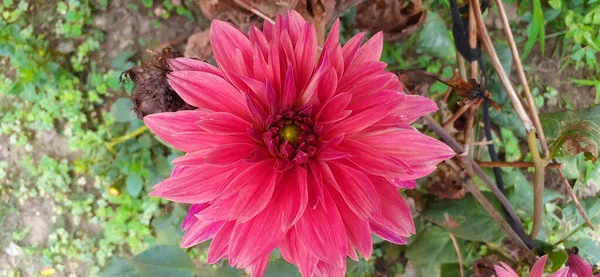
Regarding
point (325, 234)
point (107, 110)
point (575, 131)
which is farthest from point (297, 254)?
point (107, 110)

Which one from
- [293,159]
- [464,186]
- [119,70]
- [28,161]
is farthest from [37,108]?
[464,186]

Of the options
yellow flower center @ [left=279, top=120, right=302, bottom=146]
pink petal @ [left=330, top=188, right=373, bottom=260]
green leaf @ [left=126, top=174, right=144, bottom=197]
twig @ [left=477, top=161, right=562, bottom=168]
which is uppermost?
yellow flower center @ [left=279, top=120, right=302, bottom=146]

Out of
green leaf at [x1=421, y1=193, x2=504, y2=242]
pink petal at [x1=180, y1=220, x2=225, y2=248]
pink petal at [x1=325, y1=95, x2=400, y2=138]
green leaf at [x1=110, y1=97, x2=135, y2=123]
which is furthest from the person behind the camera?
green leaf at [x1=110, y1=97, x2=135, y2=123]

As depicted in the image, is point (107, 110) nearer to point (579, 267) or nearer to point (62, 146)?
point (62, 146)

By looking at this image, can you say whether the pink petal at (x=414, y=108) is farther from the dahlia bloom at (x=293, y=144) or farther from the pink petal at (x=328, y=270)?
the pink petal at (x=328, y=270)

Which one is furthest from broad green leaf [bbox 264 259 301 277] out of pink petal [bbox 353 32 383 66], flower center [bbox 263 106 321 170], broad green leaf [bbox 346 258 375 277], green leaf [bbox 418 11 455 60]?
green leaf [bbox 418 11 455 60]

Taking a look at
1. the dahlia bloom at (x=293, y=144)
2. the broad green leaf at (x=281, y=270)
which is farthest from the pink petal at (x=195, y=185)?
the broad green leaf at (x=281, y=270)

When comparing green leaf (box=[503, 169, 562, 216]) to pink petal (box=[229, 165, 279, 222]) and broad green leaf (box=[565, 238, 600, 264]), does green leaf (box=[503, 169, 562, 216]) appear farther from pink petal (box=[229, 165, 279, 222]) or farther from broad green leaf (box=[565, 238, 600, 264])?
pink petal (box=[229, 165, 279, 222])

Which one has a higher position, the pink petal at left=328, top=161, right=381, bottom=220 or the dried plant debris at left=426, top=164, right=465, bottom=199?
the pink petal at left=328, top=161, right=381, bottom=220
